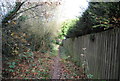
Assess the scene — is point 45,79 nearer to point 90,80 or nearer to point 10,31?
point 90,80

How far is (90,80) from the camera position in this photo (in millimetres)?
3127

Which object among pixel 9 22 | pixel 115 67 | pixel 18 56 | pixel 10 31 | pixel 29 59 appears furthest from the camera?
pixel 29 59

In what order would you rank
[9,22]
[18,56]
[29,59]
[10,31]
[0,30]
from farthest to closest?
[29,59], [18,56], [10,31], [9,22], [0,30]

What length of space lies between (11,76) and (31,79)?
97cm

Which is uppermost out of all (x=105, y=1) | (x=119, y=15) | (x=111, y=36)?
(x=105, y=1)

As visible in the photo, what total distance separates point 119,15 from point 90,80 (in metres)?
2.20

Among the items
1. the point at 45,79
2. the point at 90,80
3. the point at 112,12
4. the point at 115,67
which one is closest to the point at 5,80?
the point at 45,79

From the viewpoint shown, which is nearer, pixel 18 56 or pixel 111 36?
pixel 111 36

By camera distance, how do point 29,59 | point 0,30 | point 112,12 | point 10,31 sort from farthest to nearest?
point 29,59 < point 10,31 < point 0,30 < point 112,12

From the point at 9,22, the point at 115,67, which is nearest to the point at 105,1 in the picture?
the point at 115,67

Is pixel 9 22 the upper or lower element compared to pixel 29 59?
upper

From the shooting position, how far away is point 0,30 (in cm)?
306

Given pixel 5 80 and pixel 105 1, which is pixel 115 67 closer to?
pixel 105 1

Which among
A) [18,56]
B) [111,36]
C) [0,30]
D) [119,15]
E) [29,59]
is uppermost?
[119,15]
